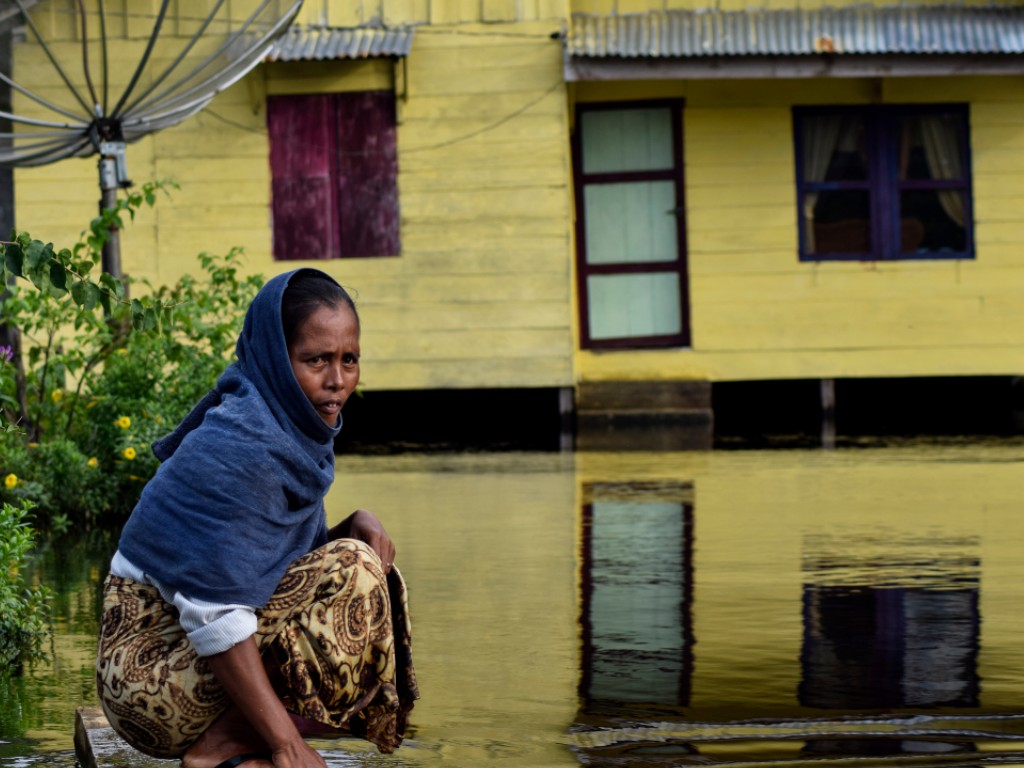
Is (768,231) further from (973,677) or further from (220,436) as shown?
(220,436)

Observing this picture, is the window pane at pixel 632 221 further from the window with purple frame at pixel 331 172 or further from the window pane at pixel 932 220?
the window pane at pixel 932 220

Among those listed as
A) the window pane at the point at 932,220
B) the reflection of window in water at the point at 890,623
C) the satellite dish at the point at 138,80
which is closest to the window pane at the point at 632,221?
the window pane at the point at 932,220

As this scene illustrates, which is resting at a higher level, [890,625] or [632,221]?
[632,221]

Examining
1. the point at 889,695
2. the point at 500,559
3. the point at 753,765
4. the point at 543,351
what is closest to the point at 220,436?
the point at 753,765

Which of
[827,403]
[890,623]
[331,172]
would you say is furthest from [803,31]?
[890,623]

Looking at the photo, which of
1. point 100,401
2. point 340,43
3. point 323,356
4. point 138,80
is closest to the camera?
point 323,356

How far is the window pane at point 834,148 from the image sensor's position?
50.3 feet

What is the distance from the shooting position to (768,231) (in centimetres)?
1513

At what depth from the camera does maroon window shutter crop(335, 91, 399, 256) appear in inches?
574

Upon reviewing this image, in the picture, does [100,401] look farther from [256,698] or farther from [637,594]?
[256,698]

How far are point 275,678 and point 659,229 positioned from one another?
12.1 meters

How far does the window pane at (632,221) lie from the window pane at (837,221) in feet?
4.05

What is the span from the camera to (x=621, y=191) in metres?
15.4

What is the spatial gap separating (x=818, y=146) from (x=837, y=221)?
2.32 feet
